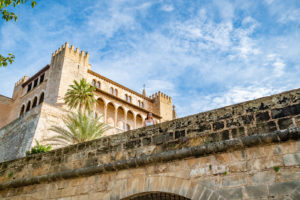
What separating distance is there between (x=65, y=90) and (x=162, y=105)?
560 inches

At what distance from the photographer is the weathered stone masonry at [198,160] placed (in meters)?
4.35

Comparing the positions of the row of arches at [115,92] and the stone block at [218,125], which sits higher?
the row of arches at [115,92]

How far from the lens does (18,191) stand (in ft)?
22.8

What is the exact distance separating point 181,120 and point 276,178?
196cm

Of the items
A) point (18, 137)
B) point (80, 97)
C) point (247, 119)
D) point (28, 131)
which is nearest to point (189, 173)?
point (247, 119)

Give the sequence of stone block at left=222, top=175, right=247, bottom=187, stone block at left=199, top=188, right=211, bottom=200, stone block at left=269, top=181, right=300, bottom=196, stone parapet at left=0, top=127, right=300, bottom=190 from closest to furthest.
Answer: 1. stone block at left=269, top=181, right=300, bottom=196
2. stone parapet at left=0, top=127, right=300, bottom=190
3. stone block at left=222, top=175, right=247, bottom=187
4. stone block at left=199, top=188, right=211, bottom=200

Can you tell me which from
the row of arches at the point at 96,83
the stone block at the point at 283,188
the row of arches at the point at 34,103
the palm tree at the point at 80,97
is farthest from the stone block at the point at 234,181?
the row of arches at the point at 96,83

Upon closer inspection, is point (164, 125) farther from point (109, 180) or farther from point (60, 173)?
point (60, 173)

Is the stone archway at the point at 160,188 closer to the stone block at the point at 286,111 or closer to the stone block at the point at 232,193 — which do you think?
the stone block at the point at 232,193

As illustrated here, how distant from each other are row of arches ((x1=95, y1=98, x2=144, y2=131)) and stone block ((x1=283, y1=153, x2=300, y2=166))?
2744cm

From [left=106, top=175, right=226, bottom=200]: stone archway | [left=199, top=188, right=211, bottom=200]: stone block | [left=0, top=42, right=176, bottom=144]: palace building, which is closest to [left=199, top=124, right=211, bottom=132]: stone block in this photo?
[left=106, top=175, right=226, bottom=200]: stone archway

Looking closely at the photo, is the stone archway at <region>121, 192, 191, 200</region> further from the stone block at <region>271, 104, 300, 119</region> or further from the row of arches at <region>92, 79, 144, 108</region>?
the row of arches at <region>92, 79, 144, 108</region>

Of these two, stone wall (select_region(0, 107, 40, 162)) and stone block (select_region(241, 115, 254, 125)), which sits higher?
stone wall (select_region(0, 107, 40, 162))

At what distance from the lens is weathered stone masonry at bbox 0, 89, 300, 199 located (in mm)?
4352
